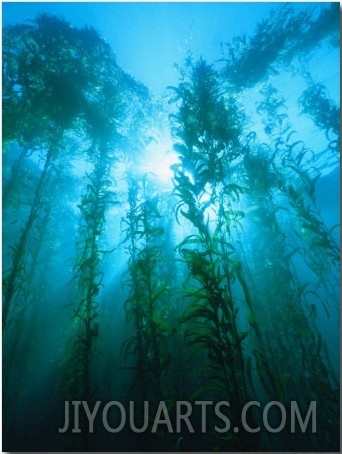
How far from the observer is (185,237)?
334cm

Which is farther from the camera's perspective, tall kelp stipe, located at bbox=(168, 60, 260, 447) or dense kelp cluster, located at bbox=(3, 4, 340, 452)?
dense kelp cluster, located at bbox=(3, 4, 340, 452)

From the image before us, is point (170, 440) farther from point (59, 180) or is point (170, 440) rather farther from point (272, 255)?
point (59, 180)

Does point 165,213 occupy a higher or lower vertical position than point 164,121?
lower

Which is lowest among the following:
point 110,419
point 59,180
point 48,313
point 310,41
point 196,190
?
point 110,419

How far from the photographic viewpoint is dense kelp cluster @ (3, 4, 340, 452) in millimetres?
2994

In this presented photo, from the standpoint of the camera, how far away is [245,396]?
7.89 feet

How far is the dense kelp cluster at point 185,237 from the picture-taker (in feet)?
9.82

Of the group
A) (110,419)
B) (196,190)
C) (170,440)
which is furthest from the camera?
(110,419)

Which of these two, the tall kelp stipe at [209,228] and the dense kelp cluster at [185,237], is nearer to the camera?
the tall kelp stipe at [209,228]

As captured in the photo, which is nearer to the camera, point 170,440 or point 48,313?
point 170,440

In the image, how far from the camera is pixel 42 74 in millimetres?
6062

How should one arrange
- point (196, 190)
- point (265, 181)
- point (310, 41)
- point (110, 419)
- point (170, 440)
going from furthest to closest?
1. point (110, 419)
2. point (310, 41)
3. point (265, 181)
4. point (170, 440)
5. point (196, 190)

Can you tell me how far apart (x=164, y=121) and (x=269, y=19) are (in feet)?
11.2

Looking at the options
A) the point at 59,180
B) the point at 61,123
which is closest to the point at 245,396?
the point at 61,123
